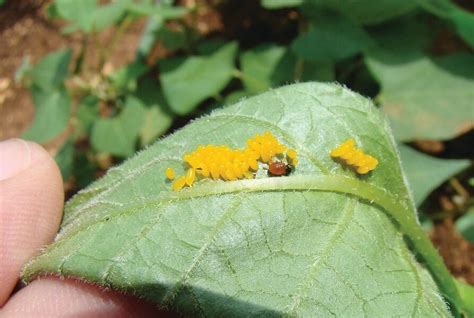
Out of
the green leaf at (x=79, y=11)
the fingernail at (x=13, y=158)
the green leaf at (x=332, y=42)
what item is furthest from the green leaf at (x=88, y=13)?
the fingernail at (x=13, y=158)

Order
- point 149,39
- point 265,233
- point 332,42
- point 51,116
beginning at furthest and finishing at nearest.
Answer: point 149,39
point 51,116
point 332,42
point 265,233

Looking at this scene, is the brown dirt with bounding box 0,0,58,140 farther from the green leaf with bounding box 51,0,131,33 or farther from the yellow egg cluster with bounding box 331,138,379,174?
the yellow egg cluster with bounding box 331,138,379,174

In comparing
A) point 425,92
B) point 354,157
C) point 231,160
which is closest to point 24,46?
point 425,92

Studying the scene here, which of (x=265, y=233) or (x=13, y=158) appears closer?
(x=265, y=233)

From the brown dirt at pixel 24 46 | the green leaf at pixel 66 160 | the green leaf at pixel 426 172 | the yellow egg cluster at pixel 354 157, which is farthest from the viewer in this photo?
the brown dirt at pixel 24 46

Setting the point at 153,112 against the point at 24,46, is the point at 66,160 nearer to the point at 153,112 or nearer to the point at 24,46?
the point at 153,112

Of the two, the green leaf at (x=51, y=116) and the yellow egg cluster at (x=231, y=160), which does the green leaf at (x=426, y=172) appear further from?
the green leaf at (x=51, y=116)

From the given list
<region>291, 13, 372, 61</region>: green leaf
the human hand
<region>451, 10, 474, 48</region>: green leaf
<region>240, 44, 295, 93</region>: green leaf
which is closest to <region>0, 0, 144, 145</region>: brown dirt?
<region>240, 44, 295, 93</region>: green leaf
